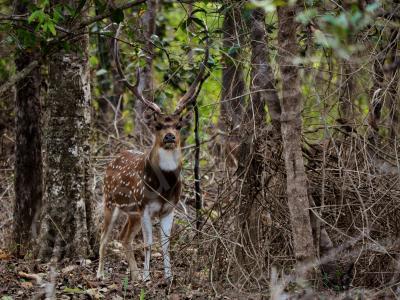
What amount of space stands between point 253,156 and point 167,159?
2189mm

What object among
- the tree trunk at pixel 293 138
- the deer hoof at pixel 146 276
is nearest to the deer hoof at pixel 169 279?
the deer hoof at pixel 146 276

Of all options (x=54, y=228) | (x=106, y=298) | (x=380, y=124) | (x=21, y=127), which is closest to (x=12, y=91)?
(x=21, y=127)

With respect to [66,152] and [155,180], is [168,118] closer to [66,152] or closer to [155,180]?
[155,180]

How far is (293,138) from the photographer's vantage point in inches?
233

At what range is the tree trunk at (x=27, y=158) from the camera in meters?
9.36

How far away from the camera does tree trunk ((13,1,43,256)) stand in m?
9.36

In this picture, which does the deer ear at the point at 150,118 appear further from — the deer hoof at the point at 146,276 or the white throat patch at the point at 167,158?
the deer hoof at the point at 146,276

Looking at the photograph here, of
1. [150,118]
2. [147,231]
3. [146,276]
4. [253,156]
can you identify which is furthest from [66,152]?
[253,156]

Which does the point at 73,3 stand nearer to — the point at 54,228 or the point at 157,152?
the point at 157,152

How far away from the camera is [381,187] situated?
6.63 meters

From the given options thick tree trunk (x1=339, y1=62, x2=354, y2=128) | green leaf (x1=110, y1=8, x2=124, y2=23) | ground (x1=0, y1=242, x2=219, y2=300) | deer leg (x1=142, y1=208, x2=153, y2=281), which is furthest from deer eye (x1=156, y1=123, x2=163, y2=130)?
green leaf (x1=110, y1=8, x2=124, y2=23)

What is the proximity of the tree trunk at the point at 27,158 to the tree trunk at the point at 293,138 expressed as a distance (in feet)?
14.1

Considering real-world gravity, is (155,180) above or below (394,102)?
below

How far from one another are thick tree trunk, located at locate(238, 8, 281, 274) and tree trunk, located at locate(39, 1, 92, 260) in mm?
2478
